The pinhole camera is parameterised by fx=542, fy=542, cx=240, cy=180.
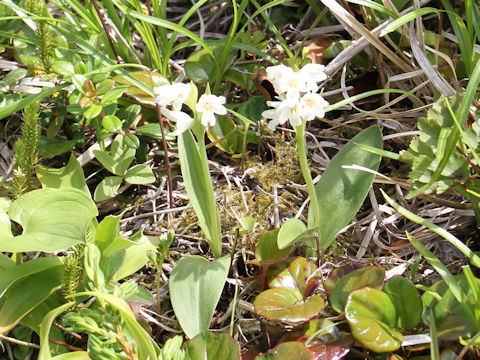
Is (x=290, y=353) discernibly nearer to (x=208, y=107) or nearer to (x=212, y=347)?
(x=212, y=347)

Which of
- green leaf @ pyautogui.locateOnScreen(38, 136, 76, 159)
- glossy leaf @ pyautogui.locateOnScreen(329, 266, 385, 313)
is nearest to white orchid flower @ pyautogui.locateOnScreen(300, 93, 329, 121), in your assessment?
glossy leaf @ pyautogui.locateOnScreen(329, 266, 385, 313)

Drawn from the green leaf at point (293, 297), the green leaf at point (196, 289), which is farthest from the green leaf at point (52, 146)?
the green leaf at point (293, 297)

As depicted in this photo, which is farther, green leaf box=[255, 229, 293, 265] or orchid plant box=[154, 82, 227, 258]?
green leaf box=[255, 229, 293, 265]

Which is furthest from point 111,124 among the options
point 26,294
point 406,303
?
point 406,303

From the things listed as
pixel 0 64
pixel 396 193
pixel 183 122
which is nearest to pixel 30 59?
pixel 0 64

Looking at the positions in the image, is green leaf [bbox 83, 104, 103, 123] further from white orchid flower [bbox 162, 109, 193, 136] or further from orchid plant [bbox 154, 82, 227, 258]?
white orchid flower [bbox 162, 109, 193, 136]

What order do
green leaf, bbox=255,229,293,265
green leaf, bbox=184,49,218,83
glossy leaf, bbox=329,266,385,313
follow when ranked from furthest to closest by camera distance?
green leaf, bbox=184,49,218,83
green leaf, bbox=255,229,293,265
glossy leaf, bbox=329,266,385,313
